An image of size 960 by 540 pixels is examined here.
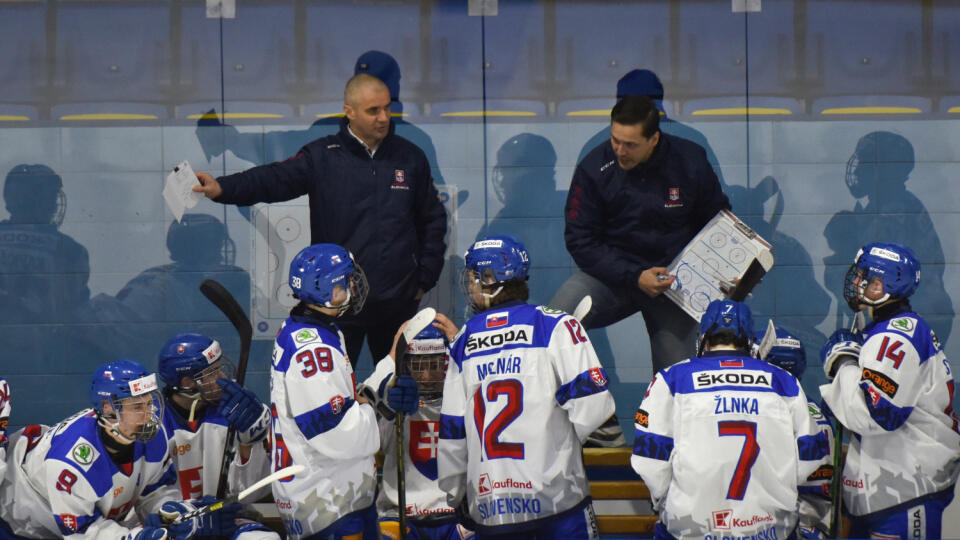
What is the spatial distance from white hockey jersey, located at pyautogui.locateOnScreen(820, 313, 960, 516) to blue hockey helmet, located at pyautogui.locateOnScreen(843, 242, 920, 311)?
0.10 meters

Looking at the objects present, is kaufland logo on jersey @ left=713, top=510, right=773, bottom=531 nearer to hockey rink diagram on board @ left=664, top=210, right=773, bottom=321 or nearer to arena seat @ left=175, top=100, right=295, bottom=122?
hockey rink diagram on board @ left=664, top=210, right=773, bottom=321

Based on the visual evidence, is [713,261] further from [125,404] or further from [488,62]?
[125,404]

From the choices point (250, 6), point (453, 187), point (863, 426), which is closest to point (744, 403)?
point (863, 426)

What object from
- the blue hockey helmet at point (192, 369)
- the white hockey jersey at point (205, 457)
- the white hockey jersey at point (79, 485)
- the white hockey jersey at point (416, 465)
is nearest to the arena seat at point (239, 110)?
the blue hockey helmet at point (192, 369)

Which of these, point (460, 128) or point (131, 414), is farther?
point (460, 128)

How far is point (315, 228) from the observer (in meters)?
4.88

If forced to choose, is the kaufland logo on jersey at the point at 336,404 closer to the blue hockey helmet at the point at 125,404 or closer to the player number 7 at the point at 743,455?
the blue hockey helmet at the point at 125,404

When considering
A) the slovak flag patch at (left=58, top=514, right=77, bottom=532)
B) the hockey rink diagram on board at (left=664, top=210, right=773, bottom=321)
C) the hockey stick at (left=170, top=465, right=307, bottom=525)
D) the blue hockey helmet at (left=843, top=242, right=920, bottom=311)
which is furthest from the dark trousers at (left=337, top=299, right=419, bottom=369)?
the blue hockey helmet at (left=843, top=242, right=920, bottom=311)

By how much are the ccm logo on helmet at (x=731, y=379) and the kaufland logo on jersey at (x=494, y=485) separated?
69cm

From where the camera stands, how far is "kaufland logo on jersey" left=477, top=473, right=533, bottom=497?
369cm

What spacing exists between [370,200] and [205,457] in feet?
4.33

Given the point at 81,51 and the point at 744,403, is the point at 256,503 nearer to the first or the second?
the point at 744,403

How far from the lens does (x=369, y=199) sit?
4.80 m

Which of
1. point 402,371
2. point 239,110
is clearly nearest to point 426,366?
point 402,371
